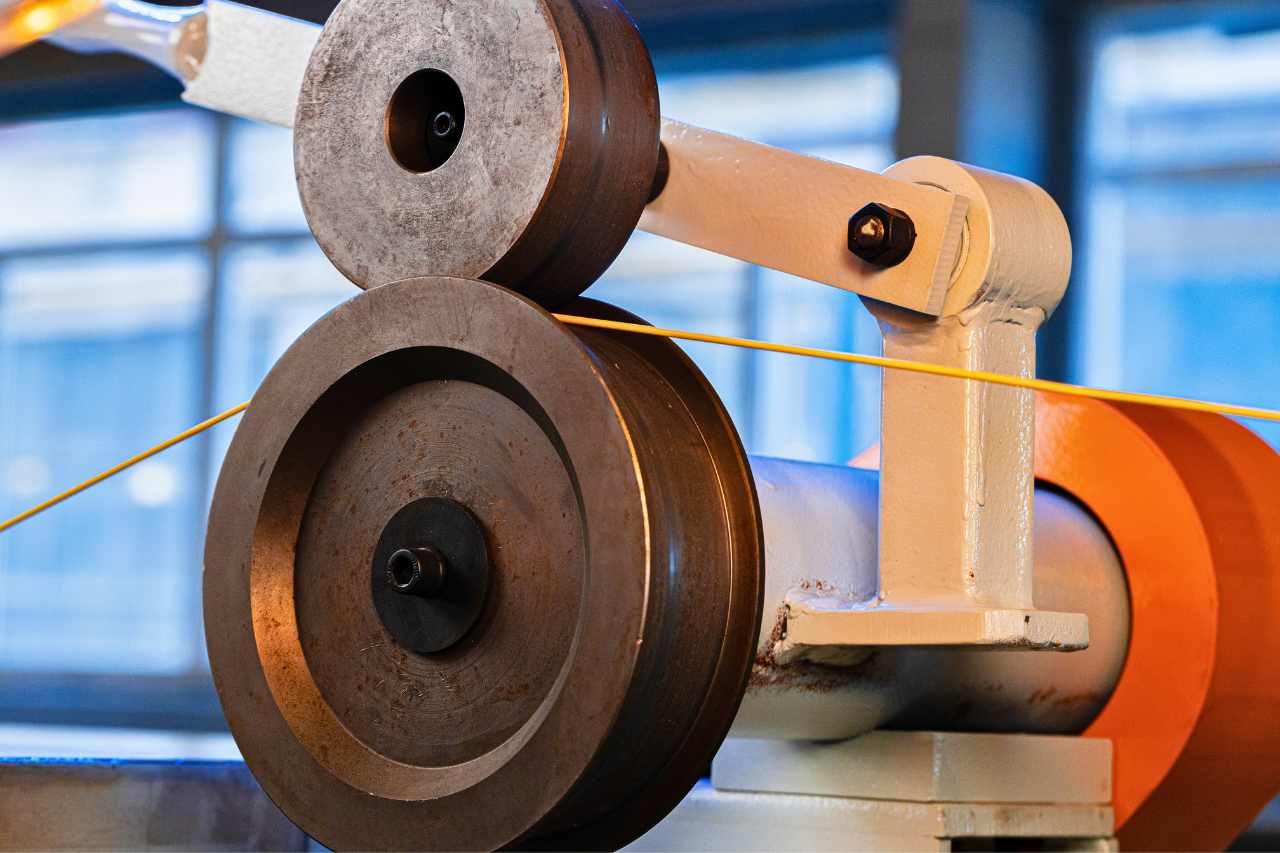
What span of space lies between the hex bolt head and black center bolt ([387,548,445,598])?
16.2 inches

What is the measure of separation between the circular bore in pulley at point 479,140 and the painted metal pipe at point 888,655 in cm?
33

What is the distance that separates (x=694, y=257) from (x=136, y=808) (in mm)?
5349

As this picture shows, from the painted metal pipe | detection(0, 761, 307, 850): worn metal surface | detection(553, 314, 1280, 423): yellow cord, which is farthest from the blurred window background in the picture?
detection(553, 314, 1280, 423): yellow cord

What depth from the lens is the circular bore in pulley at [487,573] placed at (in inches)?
39.0

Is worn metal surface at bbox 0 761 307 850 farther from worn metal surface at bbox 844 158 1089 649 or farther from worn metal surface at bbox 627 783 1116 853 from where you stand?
worn metal surface at bbox 844 158 1089 649

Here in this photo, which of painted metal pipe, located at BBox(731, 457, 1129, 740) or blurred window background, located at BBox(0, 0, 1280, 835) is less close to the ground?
blurred window background, located at BBox(0, 0, 1280, 835)

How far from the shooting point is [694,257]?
676 centimetres

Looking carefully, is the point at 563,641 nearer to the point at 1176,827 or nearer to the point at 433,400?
the point at 433,400

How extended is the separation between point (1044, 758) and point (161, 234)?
23.0 ft

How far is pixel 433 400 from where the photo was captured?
3.70 feet

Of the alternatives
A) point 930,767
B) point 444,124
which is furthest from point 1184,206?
point 444,124

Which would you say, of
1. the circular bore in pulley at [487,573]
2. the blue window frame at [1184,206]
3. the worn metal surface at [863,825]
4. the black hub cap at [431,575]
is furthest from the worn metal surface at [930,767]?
the blue window frame at [1184,206]

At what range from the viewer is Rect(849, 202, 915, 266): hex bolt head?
1.23 meters

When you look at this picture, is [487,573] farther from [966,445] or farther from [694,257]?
[694,257]
